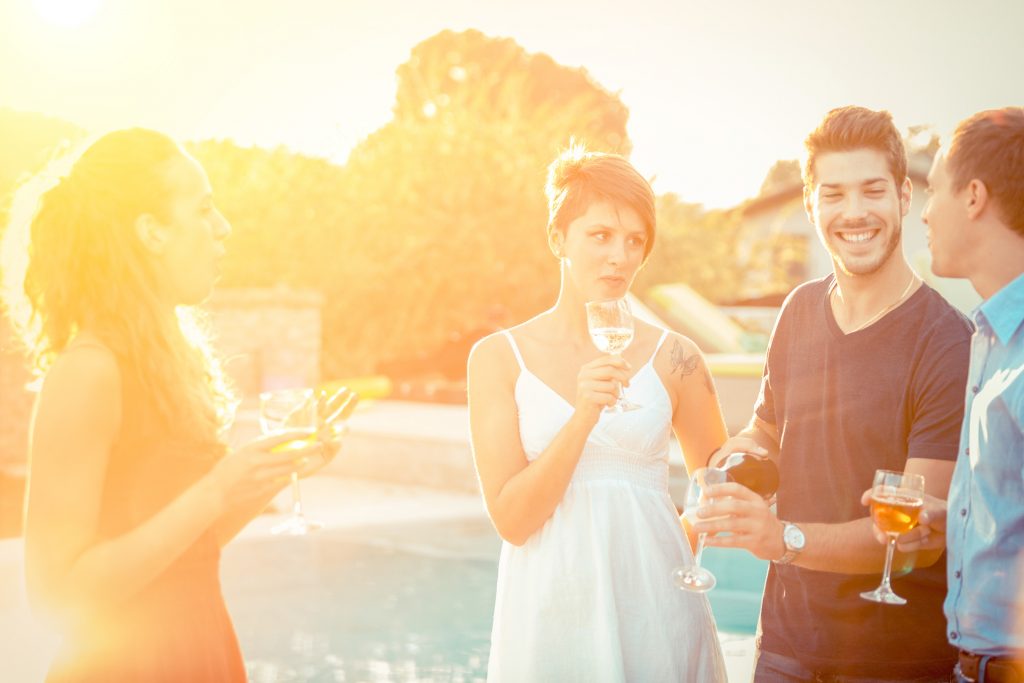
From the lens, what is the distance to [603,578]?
8.30 ft

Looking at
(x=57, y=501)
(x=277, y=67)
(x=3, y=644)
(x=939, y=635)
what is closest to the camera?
(x=57, y=501)

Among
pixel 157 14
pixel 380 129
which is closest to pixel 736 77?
pixel 380 129

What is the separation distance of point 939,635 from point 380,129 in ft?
60.9

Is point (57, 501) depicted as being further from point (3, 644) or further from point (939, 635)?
point (3, 644)

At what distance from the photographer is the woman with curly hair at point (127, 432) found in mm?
1831

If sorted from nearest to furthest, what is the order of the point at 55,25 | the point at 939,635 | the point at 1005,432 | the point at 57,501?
the point at 57,501 → the point at 1005,432 → the point at 939,635 → the point at 55,25

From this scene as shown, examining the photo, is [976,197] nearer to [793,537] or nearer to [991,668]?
[793,537]

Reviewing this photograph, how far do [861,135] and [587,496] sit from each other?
1.11 m

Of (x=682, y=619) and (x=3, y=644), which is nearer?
(x=682, y=619)

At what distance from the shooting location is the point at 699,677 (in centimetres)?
258

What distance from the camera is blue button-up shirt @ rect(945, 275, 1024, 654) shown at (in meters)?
1.93

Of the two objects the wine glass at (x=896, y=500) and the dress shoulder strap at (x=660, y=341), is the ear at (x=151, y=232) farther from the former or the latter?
the wine glass at (x=896, y=500)

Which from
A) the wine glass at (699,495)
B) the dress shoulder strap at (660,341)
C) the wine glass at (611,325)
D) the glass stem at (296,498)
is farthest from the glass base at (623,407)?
the glass stem at (296,498)

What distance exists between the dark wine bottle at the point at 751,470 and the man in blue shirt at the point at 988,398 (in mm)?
384
